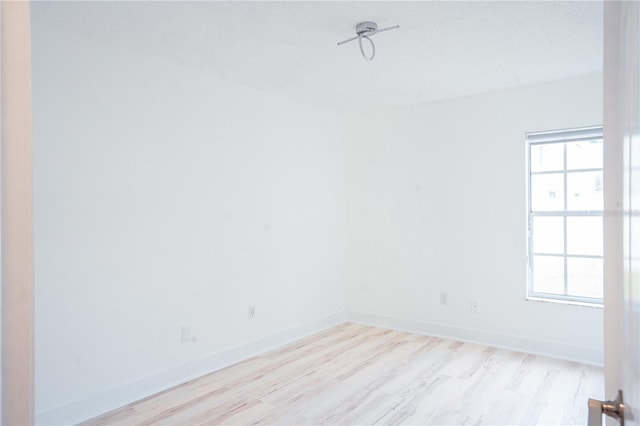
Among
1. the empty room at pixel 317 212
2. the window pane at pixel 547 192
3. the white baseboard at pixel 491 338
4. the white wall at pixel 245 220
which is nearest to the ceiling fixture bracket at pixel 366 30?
the empty room at pixel 317 212

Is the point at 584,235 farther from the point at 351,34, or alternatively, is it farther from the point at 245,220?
the point at 245,220

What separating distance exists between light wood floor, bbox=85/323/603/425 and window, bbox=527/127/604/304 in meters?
0.71

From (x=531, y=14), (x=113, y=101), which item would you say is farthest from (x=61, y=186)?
(x=531, y=14)

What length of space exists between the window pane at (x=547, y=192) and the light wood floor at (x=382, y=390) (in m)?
1.39

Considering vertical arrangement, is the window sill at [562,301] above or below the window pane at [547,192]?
below

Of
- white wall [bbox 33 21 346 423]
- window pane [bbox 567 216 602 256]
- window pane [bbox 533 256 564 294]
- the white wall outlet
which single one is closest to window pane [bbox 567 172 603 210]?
window pane [bbox 567 216 602 256]

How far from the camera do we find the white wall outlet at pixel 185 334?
130 inches

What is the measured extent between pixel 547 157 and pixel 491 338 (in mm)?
1821

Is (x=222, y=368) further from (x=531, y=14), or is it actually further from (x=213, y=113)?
(x=531, y=14)

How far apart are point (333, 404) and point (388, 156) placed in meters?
2.83

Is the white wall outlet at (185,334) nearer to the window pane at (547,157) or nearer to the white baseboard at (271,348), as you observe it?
the white baseboard at (271,348)

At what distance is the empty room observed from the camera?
2613 mm

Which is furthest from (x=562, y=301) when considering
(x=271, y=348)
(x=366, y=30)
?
(x=366, y=30)

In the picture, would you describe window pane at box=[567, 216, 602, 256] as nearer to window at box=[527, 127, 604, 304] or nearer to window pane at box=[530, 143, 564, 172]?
window at box=[527, 127, 604, 304]
